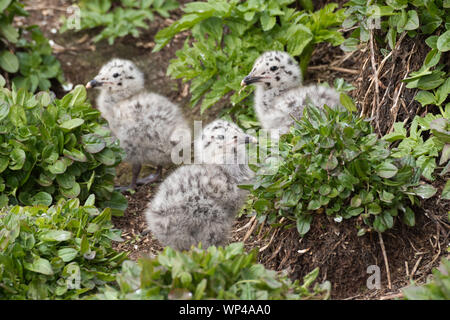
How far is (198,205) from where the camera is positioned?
4.83m

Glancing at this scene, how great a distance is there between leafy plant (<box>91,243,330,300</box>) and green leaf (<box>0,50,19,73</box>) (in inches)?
181

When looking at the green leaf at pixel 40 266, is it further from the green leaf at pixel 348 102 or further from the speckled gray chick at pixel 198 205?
the green leaf at pixel 348 102

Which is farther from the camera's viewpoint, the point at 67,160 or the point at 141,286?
the point at 67,160

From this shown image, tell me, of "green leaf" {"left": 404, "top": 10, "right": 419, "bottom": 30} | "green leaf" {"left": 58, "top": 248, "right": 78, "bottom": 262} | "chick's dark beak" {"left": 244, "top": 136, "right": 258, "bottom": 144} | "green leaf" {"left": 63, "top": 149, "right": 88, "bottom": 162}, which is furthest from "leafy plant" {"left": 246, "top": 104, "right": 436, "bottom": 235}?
"green leaf" {"left": 63, "top": 149, "right": 88, "bottom": 162}

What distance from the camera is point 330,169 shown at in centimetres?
438

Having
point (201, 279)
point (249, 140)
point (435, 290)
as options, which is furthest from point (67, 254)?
point (435, 290)

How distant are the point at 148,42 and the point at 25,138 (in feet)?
11.9

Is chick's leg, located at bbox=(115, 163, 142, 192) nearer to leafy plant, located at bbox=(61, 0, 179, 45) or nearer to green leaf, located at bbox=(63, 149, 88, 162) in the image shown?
green leaf, located at bbox=(63, 149, 88, 162)

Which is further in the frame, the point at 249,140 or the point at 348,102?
the point at 249,140

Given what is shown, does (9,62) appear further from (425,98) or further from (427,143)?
(427,143)

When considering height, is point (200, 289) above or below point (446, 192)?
below

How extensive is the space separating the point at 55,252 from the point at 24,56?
14.0ft
